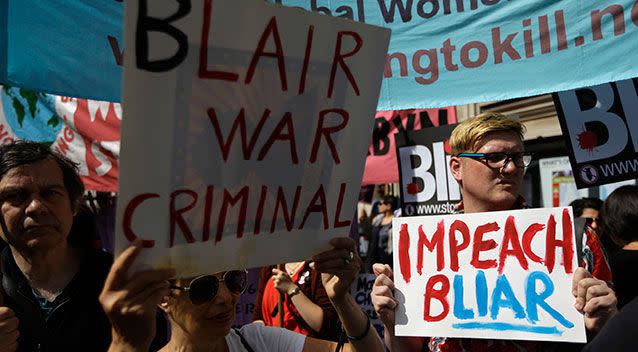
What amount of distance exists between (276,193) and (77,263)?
3.07 feet

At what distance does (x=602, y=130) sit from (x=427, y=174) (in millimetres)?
1331

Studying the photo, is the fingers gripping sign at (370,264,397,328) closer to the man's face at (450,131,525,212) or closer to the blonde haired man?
the blonde haired man

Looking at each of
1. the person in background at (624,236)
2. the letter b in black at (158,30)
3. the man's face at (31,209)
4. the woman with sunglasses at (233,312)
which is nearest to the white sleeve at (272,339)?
the woman with sunglasses at (233,312)

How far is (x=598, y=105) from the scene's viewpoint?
3.68m

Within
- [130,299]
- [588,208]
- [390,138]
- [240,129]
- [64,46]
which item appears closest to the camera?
[130,299]

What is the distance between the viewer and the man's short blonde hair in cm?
233

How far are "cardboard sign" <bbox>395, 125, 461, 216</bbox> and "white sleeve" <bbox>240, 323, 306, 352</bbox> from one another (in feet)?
8.67

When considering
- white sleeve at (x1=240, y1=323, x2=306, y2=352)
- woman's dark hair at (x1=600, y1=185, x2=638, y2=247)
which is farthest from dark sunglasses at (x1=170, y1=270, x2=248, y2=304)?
woman's dark hair at (x1=600, y1=185, x2=638, y2=247)

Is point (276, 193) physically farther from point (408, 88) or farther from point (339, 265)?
point (408, 88)

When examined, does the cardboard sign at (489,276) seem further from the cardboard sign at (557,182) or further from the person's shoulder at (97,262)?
the cardboard sign at (557,182)

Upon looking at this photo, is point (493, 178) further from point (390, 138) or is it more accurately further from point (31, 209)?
point (390, 138)

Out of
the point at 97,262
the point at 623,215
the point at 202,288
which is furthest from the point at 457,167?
the point at 623,215

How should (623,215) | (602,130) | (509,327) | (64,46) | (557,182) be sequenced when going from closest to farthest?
(509,327)
(64,46)
(602,130)
(623,215)
(557,182)

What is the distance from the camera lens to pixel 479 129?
2.33 m
